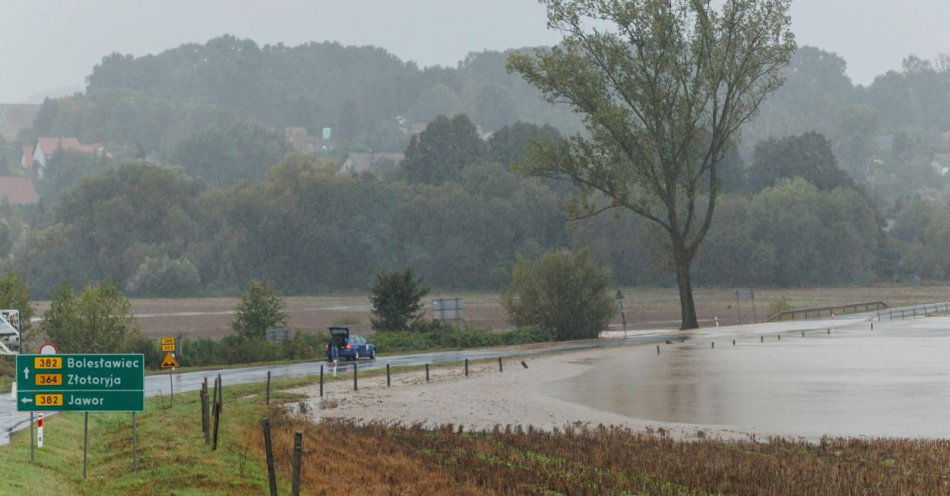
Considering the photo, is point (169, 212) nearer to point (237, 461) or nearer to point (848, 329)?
point (848, 329)

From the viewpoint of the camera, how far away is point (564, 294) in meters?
89.8

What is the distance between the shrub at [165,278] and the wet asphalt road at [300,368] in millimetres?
84556

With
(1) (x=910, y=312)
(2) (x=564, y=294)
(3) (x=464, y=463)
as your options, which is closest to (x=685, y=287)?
(2) (x=564, y=294)

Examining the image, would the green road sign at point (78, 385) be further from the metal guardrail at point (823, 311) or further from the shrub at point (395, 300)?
the metal guardrail at point (823, 311)

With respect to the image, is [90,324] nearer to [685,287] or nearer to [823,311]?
[685,287]

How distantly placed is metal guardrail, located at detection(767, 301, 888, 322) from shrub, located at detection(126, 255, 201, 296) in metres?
74.8

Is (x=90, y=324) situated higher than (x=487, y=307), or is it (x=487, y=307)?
(x=487, y=307)

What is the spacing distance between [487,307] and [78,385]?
116 meters

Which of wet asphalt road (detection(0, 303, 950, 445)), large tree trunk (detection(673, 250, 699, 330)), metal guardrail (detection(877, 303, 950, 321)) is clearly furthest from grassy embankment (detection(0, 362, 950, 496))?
metal guardrail (detection(877, 303, 950, 321))

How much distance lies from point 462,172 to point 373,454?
146969 mm

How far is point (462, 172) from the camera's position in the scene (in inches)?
7037

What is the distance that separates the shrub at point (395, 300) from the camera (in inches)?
3410

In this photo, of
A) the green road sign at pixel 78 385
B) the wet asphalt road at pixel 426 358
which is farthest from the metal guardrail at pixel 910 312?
the green road sign at pixel 78 385

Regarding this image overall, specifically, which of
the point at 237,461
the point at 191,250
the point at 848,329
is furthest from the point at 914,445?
the point at 191,250
